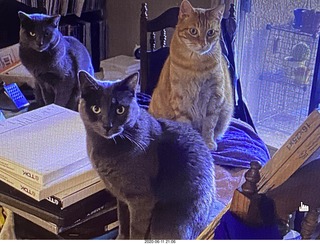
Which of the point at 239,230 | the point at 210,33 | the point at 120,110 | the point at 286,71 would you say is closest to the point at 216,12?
the point at 210,33

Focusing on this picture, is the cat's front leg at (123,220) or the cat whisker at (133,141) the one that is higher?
the cat whisker at (133,141)

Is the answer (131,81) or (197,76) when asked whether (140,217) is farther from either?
(197,76)

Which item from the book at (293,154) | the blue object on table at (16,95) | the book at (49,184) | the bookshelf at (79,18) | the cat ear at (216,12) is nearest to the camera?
the book at (293,154)

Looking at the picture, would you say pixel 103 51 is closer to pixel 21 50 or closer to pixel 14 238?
pixel 21 50

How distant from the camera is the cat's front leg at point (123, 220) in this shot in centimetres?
87

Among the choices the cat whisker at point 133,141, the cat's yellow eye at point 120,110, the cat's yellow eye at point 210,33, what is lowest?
the cat whisker at point 133,141

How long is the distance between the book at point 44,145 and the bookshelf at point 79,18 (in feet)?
1.19

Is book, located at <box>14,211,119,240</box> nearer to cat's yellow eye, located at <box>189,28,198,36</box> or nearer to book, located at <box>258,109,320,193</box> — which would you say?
book, located at <box>258,109,320,193</box>

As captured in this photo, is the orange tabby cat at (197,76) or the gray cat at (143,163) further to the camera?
the orange tabby cat at (197,76)

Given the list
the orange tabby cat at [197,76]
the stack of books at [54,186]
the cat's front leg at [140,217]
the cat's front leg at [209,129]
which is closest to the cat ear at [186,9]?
the orange tabby cat at [197,76]

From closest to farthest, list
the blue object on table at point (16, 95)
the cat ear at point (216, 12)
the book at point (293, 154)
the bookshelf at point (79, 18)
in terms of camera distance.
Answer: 1. the book at point (293, 154)
2. the cat ear at point (216, 12)
3. the blue object on table at point (16, 95)
4. the bookshelf at point (79, 18)

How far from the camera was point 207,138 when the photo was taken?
1154 mm

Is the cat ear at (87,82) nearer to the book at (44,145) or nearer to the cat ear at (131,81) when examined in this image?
the cat ear at (131,81)

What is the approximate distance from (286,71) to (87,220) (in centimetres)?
60
